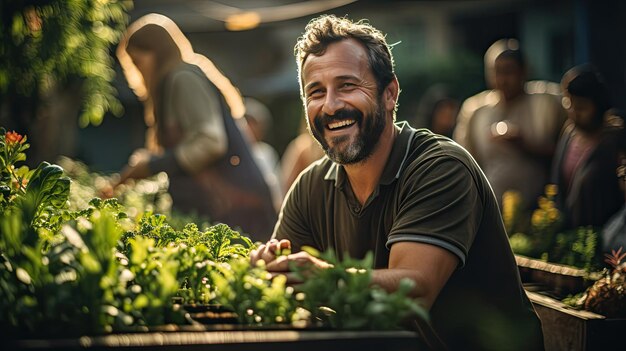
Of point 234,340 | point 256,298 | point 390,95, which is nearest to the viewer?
point 234,340

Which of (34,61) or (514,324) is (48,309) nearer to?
(514,324)

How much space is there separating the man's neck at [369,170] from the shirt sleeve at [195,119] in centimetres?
286

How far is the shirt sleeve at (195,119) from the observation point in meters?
6.43

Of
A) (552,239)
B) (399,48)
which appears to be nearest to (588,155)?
(552,239)

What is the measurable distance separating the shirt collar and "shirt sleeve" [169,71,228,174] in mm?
2683

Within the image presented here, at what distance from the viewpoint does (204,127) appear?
21.1ft

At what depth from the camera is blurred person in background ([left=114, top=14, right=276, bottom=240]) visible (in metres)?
6.46

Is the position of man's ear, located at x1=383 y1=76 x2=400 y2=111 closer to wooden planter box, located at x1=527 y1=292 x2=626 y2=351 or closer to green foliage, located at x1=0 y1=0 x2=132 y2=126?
wooden planter box, located at x1=527 y1=292 x2=626 y2=351

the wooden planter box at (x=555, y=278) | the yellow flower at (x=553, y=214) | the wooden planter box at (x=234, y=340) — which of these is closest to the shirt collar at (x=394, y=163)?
the wooden planter box at (x=555, y=278)

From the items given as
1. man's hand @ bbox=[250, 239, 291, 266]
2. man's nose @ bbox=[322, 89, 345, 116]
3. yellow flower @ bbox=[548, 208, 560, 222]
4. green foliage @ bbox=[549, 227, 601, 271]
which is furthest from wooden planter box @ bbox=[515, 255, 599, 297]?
man's hand @ bbox=[250, 239, 291, 266]

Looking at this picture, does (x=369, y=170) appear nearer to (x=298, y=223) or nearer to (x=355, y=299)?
(x=298, y=223)

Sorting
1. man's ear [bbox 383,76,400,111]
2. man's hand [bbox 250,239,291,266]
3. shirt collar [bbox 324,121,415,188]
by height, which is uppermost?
man's ear [bbox 383,76,400,111]

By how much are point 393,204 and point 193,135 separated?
3.25 meters

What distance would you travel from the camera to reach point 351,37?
3664 mm
